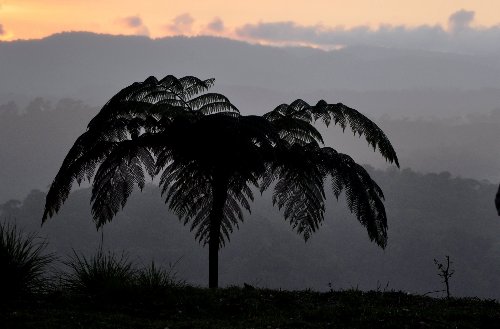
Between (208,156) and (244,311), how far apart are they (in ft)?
8.10

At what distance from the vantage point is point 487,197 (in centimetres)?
9331

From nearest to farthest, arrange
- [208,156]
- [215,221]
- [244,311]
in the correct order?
1. [244,311]
2. [208,156]
3. [215,221]

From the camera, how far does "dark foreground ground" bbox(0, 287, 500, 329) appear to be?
22.0 feet

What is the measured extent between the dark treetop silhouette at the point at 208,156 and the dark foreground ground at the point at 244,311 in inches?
60.0

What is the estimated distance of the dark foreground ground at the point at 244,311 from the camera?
22.0ft

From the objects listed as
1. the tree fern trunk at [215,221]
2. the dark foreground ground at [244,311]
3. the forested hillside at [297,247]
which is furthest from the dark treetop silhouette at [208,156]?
the forested hillside at [297,247]

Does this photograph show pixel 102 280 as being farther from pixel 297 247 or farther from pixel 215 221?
pixel 297 247

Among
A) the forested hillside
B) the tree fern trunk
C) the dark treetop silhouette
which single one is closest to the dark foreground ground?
the tree fern trunk

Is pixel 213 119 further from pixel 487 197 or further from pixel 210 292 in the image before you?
pixel 487 197

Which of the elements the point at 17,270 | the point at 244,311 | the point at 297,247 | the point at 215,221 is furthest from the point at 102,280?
the point at 297,247

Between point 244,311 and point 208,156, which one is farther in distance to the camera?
point 208,156

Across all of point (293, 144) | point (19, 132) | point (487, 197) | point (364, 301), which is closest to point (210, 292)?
point (364, 301)

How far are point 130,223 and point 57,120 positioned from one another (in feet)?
326

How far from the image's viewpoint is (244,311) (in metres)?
7.49
